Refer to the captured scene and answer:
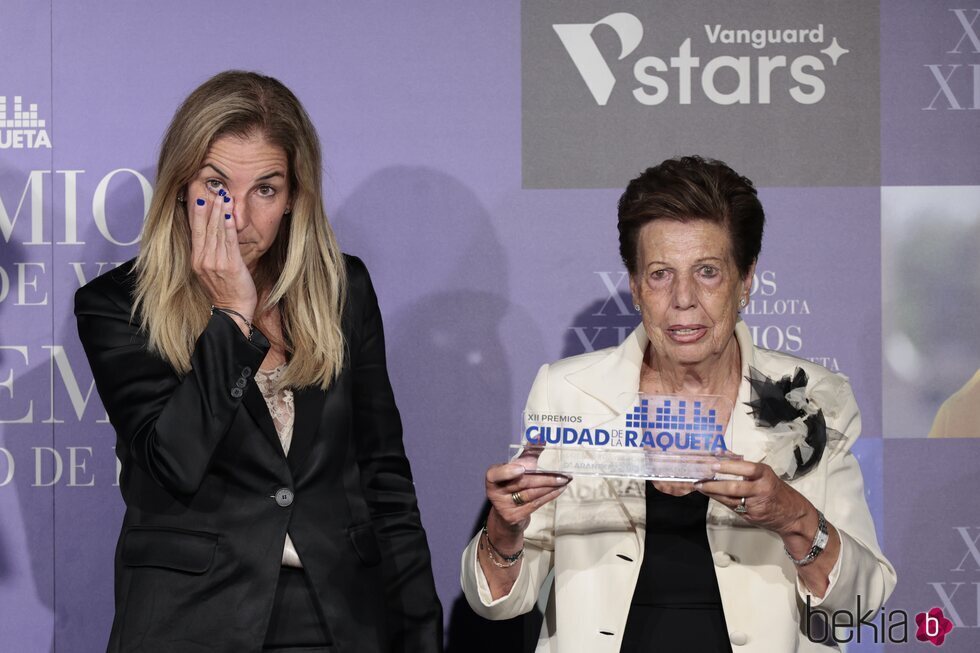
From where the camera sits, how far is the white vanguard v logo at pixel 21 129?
10.5ft

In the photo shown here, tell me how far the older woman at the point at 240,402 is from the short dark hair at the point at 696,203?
67 cm

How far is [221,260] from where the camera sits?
207cm

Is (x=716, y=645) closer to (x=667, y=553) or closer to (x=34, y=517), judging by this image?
(x=667, y=553)

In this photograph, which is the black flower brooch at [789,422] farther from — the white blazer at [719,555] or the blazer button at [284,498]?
the blazer button at [284,498]

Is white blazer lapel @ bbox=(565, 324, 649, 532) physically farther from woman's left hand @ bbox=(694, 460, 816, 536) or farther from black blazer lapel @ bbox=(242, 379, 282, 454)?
black blazer lapel @ bbox=(242, 379, 282, 454)

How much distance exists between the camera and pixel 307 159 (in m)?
2.29

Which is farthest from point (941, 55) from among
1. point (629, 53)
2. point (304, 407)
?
point (304, 407)

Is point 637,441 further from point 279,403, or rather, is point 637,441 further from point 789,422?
point 279,403

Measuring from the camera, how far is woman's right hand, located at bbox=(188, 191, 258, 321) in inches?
81.5

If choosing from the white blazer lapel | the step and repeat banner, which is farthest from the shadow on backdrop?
the white blazer lapel

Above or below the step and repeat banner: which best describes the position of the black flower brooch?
below

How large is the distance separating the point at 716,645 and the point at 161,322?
4.31 feet

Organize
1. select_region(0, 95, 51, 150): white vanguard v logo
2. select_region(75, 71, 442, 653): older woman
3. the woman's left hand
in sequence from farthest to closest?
select_region(0, 95, 51, 150): white vanguard v logo, select_region(75, 71, 442, 653): older woman, the woman's left hand

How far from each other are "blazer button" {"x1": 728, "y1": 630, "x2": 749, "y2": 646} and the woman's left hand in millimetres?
278
